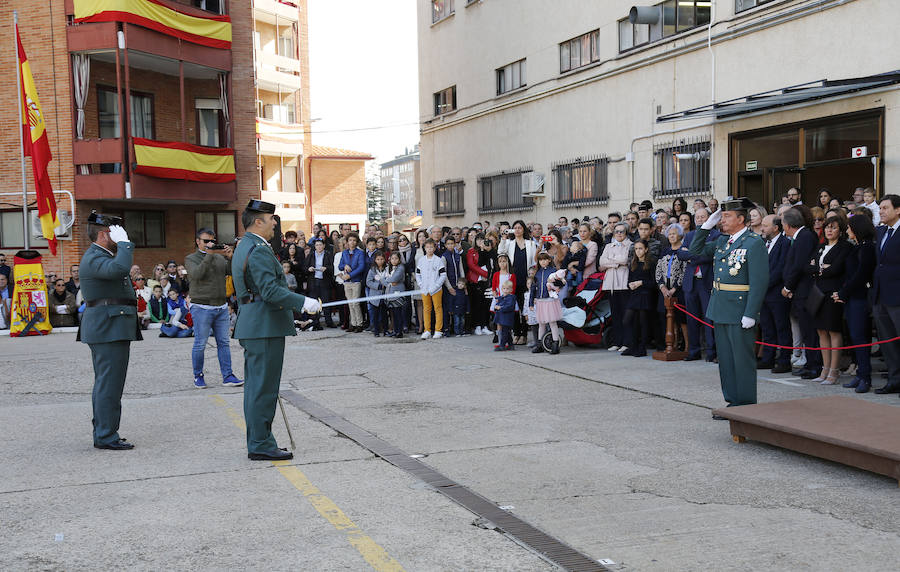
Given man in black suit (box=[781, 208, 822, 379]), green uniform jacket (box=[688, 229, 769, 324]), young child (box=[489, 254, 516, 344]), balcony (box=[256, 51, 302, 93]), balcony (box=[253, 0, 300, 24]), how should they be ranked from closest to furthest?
1. green uniform jacket (box=[688, 229, 769, 324])
2. man in black suit (box=[781, 208, 822, 379])
3. young child (box=[489, 254, 516, 344])
4. balcony (box=[253, 0, 300, 24])
5. balcony (box=[256, 51, 302, 93])

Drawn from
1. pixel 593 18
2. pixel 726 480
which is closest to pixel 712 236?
pixel 726 480

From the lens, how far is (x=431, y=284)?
16156mm

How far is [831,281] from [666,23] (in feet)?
34.1

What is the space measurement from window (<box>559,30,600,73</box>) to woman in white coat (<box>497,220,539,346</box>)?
26.5ft

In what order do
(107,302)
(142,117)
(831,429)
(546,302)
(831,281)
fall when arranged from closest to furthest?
(831,429) < (107,302) < (831,281) < (546,302) < (142,117)

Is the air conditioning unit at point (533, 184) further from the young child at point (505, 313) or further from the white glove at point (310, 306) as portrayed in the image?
the white glove at point (310, 306)

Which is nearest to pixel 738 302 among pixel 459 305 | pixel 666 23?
pixel 459 305

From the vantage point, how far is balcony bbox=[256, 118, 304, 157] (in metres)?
44.1

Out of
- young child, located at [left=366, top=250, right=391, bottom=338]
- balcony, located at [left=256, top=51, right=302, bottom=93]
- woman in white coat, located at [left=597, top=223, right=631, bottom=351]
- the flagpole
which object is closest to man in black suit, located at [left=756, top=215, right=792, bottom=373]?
woman in white coat, located at [left=597, top=223, right=631, bottom=351]

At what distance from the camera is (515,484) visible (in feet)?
20.3

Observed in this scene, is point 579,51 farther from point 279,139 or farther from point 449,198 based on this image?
point 279,139

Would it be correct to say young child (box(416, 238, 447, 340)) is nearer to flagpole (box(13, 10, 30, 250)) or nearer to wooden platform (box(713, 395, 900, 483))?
wooden platform (box(713, 395, 900, 483))

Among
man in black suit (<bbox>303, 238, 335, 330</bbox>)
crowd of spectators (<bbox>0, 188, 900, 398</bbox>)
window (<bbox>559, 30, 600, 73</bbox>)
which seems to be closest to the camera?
crowd of spectators (<bbox>0, 188, 900, 398</bbox>)

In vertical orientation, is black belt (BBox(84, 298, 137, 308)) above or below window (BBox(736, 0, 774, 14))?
below
